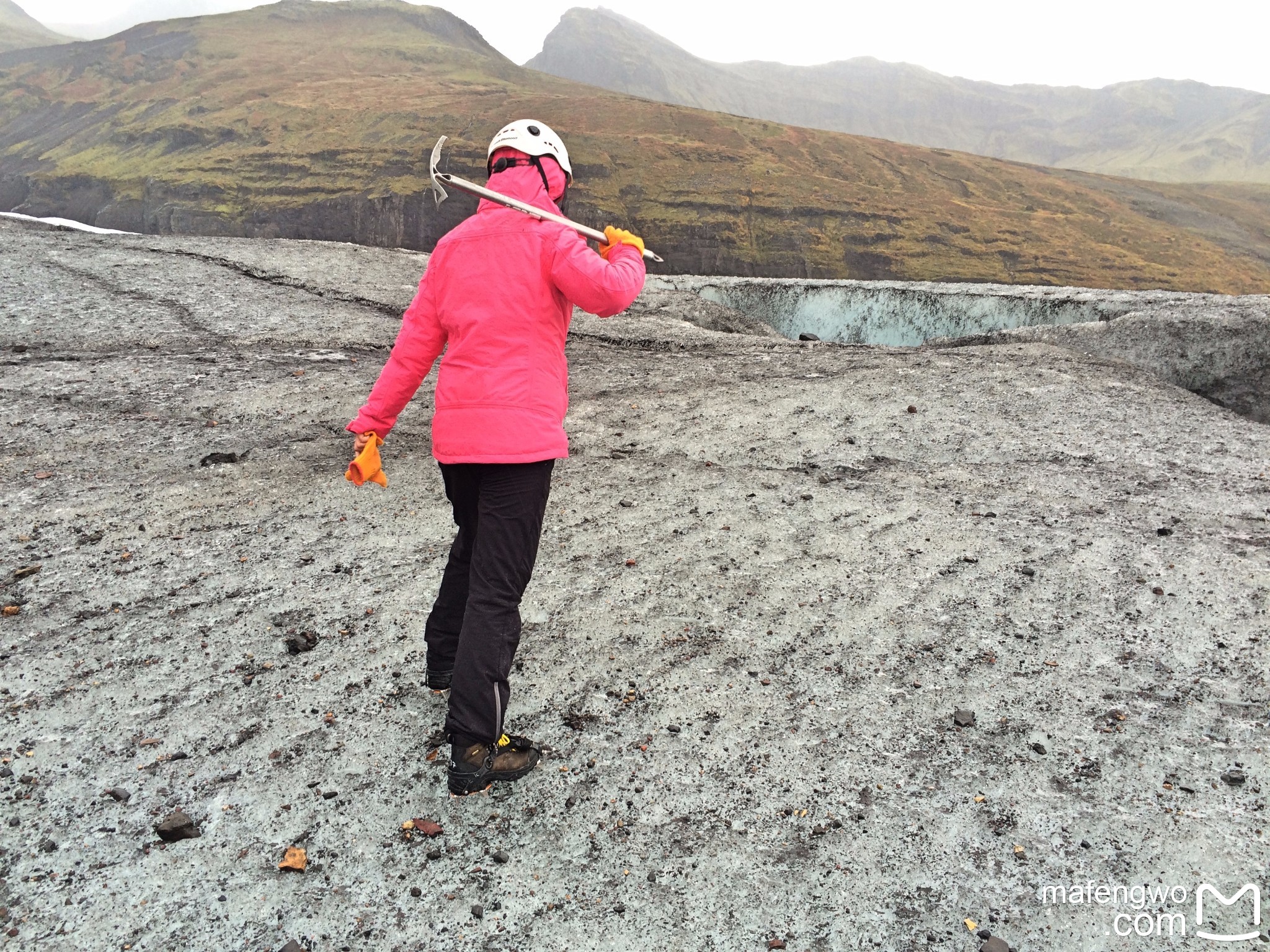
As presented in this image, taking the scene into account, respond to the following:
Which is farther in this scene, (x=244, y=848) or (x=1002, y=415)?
(x=1002, y=415)

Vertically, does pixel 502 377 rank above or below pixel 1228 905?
above

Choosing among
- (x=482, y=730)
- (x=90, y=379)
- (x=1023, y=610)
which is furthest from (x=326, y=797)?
(x=90, y=379)

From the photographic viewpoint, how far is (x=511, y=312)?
96.7 inches

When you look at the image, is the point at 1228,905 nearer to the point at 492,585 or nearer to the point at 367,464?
the point at 492,585

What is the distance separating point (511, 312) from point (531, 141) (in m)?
0.64

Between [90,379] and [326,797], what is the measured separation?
676 cm

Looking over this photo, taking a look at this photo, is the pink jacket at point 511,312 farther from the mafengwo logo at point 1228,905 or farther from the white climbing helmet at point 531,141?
the mafengwo logo at point 1228,905

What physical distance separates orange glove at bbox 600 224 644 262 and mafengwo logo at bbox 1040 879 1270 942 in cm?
247

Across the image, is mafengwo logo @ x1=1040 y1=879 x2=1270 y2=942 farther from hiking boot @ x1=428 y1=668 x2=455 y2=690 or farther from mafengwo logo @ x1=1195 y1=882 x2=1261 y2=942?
hiking boot @ x1=428 y1=668 x2=455 y2=690

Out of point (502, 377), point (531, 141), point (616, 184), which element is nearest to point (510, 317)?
point (502, 377)

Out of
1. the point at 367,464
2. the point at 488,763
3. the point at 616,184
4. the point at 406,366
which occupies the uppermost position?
the point at 616,184

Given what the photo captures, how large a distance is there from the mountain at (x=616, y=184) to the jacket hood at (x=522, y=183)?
48.5 meters

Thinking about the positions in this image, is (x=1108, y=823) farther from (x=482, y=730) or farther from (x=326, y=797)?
(x=326, y=797)

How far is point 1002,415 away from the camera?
21.9 feet
